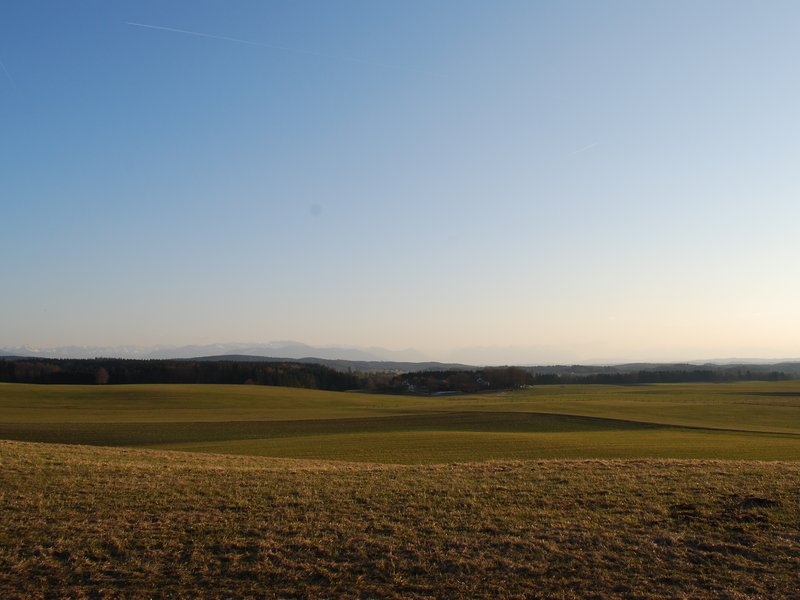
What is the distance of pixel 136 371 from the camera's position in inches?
4751

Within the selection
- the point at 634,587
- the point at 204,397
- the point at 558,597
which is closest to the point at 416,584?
the point at 558,597

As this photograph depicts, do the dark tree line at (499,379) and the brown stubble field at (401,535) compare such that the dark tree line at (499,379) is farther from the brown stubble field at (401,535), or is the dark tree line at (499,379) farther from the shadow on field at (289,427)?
the brown stubble field at (401,535)

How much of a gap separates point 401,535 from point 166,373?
133885 millimetres

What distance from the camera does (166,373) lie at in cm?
12512

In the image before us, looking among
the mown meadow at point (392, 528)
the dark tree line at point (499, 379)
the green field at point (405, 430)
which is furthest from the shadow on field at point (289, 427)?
the dark tree line at point (499, 379)

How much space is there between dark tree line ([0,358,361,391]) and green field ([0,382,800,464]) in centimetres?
5735

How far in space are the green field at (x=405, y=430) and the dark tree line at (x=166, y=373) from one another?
5735 centimetres

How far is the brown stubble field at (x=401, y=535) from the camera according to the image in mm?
6996

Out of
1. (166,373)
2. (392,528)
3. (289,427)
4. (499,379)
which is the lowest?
(499,379)

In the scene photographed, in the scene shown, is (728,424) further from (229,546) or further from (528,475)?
(229,546)

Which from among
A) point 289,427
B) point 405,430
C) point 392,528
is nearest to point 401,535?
point 392,528

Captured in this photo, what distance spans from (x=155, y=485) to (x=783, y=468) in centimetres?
1924

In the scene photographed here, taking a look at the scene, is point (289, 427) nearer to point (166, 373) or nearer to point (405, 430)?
point (405, 430)

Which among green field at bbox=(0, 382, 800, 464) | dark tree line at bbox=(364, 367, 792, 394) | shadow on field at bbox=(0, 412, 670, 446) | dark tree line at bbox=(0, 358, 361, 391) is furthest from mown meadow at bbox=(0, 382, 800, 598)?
dark tree line at bbox=(0, 358, 361, 391)
